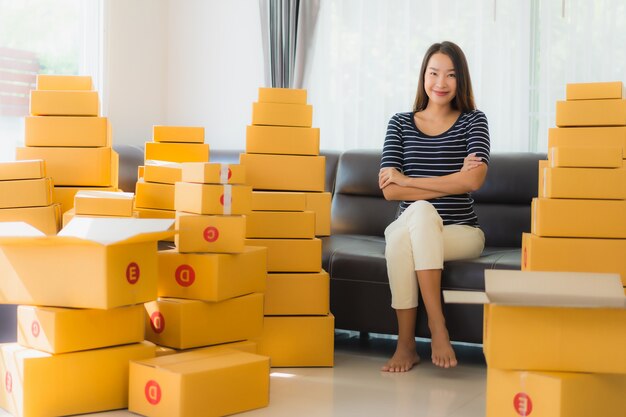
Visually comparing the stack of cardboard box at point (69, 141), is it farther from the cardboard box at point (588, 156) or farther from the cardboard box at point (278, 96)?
the cardboard box at point (588, 156)

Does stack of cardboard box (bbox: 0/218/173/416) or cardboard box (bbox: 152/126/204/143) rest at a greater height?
cardboard box (bbox: 152/126/204/143)

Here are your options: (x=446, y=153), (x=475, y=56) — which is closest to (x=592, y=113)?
(x=446, y=153)

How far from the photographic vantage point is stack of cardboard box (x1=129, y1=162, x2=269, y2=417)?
7.79ft

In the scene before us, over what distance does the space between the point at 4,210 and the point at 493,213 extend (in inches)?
80.2

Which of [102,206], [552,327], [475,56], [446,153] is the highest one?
[475,56]

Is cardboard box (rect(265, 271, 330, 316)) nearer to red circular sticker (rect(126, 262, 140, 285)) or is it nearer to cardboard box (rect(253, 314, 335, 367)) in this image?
cardboard box (rect(253, 314, 335, 367))

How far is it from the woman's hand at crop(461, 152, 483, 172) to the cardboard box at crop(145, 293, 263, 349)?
96 cm

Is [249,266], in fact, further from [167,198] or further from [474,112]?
[474,112]

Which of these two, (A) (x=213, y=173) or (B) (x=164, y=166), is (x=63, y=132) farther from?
(A) (x=213, y=173)

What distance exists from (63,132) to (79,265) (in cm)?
94

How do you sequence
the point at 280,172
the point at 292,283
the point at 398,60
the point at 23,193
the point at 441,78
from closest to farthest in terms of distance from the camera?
the point at 23,193 → the point at 292,283 → the point at 280,172 → the point at 441,78 → the point at 398,60

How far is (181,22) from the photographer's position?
16.9ft

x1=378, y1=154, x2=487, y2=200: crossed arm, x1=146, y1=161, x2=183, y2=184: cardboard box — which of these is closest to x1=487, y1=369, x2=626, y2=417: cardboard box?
x1=378, y1=154, x2=487, y2=200: crossed arm

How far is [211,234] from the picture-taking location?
2.68 meters
